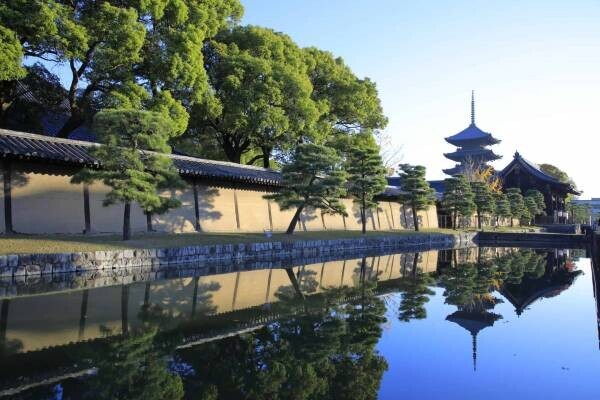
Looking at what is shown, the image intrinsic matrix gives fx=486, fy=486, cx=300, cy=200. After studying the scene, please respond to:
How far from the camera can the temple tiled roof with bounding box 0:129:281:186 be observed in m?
14.7

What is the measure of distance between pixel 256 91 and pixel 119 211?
9.88 m

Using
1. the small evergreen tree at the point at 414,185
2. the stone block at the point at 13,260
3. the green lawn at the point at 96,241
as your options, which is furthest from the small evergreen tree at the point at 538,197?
the stone block at the point at 13,260

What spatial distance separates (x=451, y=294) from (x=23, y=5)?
16.0 metres

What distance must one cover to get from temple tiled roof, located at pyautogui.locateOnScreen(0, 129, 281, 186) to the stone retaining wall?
3.84 metres

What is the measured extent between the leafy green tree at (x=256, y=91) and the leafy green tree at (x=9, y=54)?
872cm

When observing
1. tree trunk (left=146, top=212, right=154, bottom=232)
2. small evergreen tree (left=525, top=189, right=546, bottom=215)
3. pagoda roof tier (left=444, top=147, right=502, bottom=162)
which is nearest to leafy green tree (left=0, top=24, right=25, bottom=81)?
tree trunk (left=146, top=212, right=154, bottom=232)

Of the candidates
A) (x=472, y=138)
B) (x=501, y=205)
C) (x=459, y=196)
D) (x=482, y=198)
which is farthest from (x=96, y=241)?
(x=472, y=138)

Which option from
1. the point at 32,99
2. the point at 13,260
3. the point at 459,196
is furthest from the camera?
the point at 459,196

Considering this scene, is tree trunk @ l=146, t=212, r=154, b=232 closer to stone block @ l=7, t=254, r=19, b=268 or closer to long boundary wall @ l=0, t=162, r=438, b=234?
long boundary wall @ l=0, t=162, r=438, b=234

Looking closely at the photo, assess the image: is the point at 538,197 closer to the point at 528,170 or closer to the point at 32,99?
the point at 528,170

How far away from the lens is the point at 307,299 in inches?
386

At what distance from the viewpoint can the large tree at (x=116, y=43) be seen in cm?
1662

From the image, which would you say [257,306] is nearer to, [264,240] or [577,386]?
[577,386]

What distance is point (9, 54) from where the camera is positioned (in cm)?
1549
